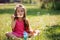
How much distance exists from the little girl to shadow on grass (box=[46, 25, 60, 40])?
1.66ft

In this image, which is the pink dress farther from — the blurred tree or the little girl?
the blurred tree

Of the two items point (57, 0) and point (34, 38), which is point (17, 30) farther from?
point (57, 0)

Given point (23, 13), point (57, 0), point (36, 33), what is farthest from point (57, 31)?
point (57, 0)

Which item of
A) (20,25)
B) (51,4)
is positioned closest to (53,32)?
(20,25)

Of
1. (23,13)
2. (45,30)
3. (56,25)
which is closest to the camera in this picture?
(23,13)

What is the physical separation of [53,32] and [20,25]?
0.92 m

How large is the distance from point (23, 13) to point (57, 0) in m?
4.40

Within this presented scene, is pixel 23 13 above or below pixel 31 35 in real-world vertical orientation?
above

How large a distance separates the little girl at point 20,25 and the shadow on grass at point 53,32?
50 cm

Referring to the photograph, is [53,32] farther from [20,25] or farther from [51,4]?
[51,4]

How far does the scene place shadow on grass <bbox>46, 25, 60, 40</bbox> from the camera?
427cm

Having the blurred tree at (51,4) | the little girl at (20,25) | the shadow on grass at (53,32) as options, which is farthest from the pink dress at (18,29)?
the blurred tree at (51,4)

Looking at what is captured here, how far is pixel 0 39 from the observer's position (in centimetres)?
395

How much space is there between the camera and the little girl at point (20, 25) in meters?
3.81
